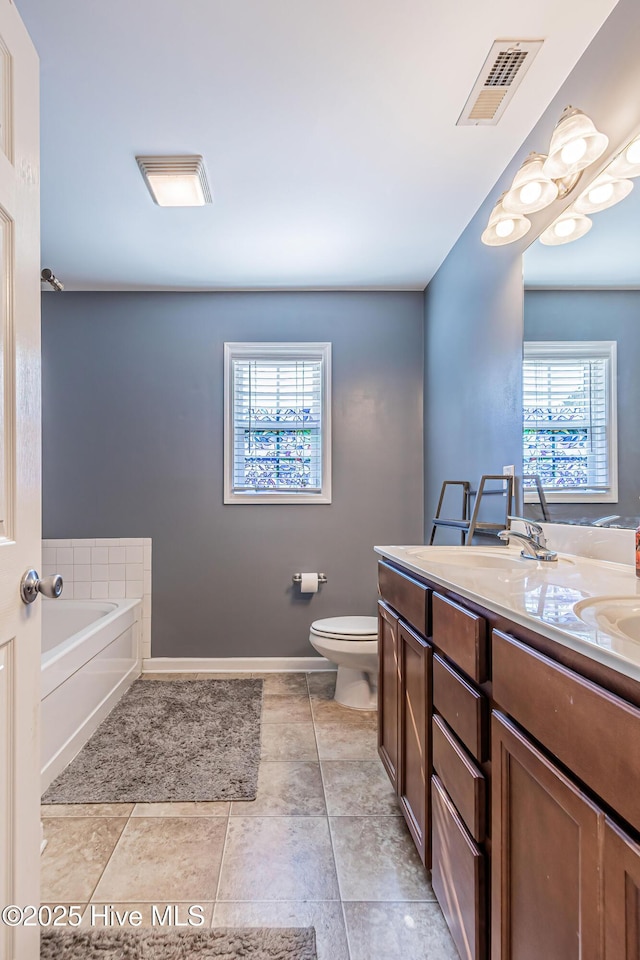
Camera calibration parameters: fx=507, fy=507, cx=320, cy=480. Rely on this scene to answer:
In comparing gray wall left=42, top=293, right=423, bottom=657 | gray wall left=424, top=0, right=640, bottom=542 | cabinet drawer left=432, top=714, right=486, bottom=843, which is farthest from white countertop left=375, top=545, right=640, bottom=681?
gray wall left=42, top=293, right=423, bottom=657

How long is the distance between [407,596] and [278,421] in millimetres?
1888

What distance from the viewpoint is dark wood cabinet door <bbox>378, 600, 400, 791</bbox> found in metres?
1.64

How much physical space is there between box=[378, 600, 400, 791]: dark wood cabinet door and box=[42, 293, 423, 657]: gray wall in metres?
1.28

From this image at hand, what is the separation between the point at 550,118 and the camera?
1660 mm

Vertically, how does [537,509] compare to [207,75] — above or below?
below

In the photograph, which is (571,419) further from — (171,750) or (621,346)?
(171,750)

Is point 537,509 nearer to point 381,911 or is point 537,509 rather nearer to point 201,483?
point 381,911

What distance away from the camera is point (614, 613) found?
0.85 meters

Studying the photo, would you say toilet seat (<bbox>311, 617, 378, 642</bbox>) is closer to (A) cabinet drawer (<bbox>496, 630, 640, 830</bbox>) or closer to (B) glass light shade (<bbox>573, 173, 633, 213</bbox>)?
(A) cabinet drawer (<bbox>496, 630, 640, 830</bbox>)

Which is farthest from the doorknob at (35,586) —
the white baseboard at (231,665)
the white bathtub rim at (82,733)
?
the white baseboard at (231,665)

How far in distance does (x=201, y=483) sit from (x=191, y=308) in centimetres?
109

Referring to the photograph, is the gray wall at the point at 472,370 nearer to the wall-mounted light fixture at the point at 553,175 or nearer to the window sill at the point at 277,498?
the wall-mounted light fixture at the point at 553,175

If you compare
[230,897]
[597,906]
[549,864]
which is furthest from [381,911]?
[597,906]

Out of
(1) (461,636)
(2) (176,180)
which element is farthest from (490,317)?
(1) (461,636)
